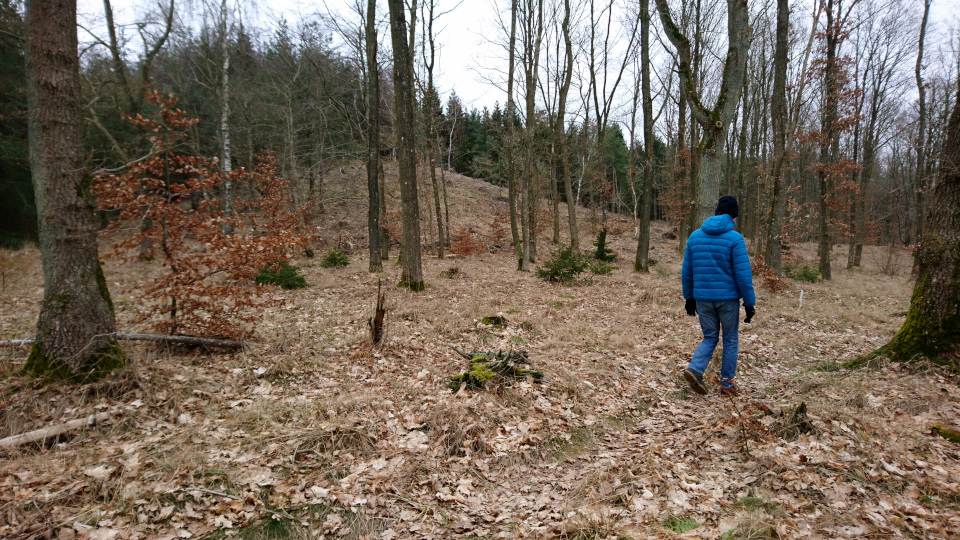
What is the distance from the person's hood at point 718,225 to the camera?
4953mm

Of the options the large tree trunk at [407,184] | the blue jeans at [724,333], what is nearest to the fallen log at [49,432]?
the blue jeans at [724,333]

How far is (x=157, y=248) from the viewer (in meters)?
5.29

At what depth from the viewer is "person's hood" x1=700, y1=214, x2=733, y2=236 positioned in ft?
16.3

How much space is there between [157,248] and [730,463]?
655 cm

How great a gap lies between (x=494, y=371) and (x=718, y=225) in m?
3.18

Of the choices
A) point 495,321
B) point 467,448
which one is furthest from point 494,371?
point 495,321

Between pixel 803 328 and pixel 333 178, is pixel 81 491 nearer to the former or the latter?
pixel 803 328

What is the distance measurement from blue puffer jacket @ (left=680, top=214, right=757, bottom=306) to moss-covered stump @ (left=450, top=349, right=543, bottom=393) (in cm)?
216

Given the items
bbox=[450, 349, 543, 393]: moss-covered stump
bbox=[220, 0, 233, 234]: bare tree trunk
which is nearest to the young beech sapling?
bbox=[450, 349, 543, 393]: moss-covered stump

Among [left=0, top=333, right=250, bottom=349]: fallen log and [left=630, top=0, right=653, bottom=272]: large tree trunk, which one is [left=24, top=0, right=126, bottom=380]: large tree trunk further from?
[left=630, top=0, right=653, bottom=272]: large tree trunk

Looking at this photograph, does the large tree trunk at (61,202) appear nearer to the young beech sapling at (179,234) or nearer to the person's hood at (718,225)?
the young beech sapling at (179,234)

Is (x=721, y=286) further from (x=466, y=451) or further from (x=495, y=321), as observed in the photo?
(x=495, y=321)

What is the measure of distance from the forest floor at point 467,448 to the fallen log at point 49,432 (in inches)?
3.0

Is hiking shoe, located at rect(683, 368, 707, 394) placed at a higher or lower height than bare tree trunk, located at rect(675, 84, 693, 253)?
lower
